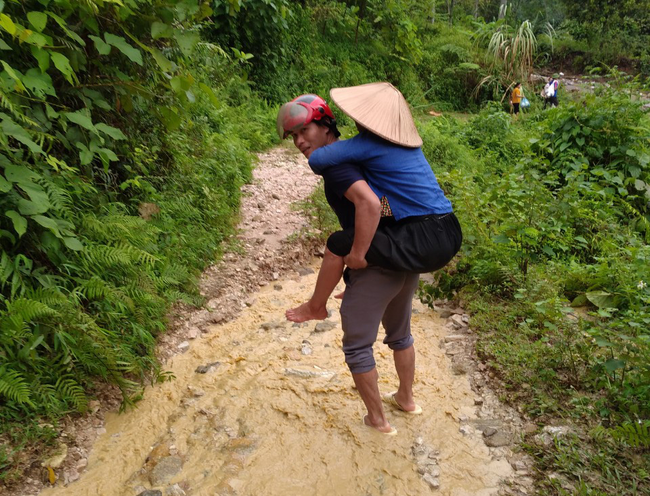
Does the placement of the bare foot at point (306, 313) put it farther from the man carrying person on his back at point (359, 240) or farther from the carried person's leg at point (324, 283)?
the man carrying person on his back at point (359, 240)

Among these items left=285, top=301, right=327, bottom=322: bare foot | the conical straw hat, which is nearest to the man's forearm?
the conical straw hat

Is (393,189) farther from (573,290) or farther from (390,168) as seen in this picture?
(573,290)

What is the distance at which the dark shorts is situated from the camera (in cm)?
223

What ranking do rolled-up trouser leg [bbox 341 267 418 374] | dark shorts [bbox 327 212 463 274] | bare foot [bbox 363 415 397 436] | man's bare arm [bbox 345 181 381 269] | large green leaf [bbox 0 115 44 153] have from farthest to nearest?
bare foot [bbox 363 415 397 436] < large green leaf [bbox 0 115 44 153] < rolled-up trouser leg [bbox 341 267 418 374] < dark shorts [bbox 327 212 463 274] < man's bare arm [bbox 345 181 381 269]

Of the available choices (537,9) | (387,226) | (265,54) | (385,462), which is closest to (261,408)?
(385,462)

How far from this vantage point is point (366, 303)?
7.88ft

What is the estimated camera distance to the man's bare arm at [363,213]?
6.98 ft

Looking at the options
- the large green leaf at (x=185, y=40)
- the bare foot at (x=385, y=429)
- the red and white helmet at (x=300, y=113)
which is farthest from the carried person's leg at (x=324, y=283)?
the large green leaf at (x=185, y=40)

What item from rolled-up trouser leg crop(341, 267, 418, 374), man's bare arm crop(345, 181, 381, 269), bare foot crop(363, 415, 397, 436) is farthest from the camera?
bare foot crop(363, 415, 397, 436)

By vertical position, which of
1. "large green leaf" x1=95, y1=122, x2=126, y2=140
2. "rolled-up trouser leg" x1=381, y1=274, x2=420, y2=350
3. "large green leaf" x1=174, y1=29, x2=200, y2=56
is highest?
"large green leaf" x1=174, y1=29, x2=200, y2=56

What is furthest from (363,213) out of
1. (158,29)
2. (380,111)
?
(158,29)

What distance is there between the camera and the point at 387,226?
7.53 ft

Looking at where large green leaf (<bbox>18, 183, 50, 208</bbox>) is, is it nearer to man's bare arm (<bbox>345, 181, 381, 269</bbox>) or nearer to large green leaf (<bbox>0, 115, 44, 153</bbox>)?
large green leaf (<bbox>0, 115, 44, 153</bbox>)

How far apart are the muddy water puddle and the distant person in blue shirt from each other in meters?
1.16
